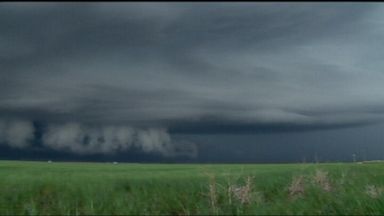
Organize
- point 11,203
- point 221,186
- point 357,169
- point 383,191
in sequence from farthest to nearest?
point 357,169 < point 383,191 < point 221,186 < point 11,203

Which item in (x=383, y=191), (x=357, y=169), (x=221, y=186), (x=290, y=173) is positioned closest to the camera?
(x=221, y=186)

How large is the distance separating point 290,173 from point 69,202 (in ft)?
26.8

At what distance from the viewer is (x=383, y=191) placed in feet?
55.2

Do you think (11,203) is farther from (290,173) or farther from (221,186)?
(290,173)

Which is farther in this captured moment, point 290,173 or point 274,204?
point 290,173

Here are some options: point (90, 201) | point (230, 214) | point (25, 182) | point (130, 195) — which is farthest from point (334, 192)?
point (25, 182)

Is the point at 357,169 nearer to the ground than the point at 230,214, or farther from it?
farther from it

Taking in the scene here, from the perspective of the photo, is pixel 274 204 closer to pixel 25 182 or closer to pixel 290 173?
pixel 290 173

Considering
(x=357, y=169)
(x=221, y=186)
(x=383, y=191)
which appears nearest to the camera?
(x=221, y=186)

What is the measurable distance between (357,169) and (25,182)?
13.1 m

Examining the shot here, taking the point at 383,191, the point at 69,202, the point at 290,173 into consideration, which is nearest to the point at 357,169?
the point at 290,173

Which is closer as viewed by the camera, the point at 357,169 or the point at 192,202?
the point at 192,202

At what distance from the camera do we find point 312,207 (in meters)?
15.0

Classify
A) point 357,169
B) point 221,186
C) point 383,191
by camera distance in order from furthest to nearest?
point 357,169, point 383,191, point 221,186
